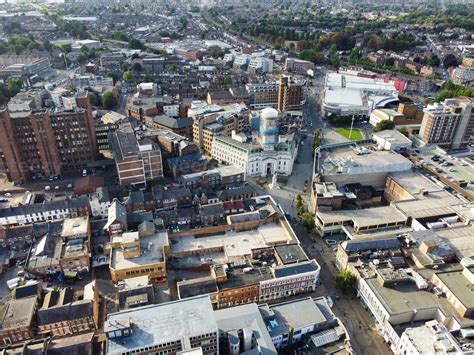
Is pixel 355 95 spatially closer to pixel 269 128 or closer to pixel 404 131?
pixel 404 131

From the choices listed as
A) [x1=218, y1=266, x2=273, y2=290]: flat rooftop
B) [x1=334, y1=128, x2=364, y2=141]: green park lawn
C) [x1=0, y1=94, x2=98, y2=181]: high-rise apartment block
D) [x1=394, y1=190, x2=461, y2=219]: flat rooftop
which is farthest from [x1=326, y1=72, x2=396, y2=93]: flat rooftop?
[x1=218, y1=266, x2=273, y2=290]: flat rooftop

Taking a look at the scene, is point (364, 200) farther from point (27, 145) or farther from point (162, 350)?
point (27, 145)

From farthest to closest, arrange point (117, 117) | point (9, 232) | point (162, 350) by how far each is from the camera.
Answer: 1. point (117, 117)
2. point (9, 232)
3. point (162, 350)

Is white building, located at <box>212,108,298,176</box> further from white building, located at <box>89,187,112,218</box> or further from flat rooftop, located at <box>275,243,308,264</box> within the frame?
white building, located at <box>89,187,112,218</box>

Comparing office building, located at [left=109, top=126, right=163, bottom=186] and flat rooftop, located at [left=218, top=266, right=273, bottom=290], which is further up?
office building, located at [left=109, top=126, right=163, bottom=186]

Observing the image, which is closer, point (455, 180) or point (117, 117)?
point (455, 180)

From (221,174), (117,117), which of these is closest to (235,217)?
(221,174)
